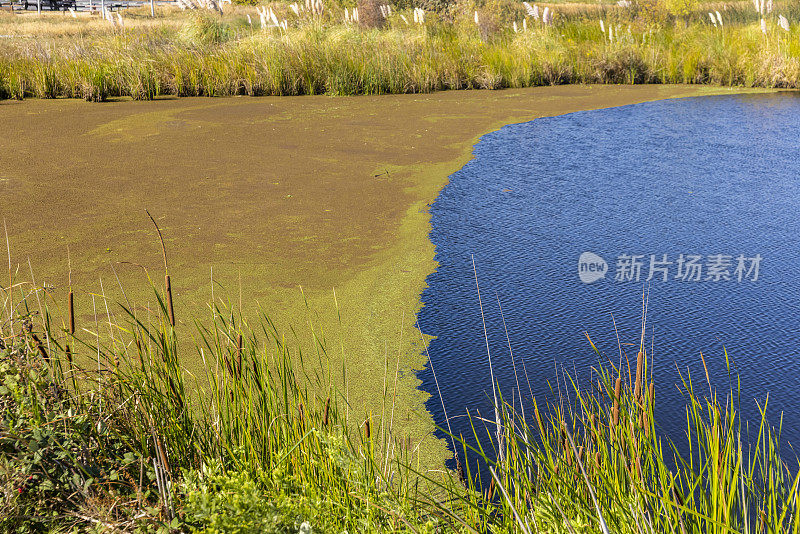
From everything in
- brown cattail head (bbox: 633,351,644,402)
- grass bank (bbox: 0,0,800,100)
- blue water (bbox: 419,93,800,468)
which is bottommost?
blue water (bbox: 419,93,800,468)

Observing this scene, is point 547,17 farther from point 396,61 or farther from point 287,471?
point 287,471

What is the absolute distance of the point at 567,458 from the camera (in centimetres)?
126

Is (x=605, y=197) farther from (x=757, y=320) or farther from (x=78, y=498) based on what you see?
(x=78, y=498)

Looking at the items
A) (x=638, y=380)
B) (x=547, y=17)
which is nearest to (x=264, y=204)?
(x=638, y=380)

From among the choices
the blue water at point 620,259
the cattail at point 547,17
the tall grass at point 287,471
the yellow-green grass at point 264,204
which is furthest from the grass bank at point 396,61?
the tall grass at point 287,471

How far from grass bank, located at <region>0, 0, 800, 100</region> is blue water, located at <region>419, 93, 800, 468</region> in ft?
8.29

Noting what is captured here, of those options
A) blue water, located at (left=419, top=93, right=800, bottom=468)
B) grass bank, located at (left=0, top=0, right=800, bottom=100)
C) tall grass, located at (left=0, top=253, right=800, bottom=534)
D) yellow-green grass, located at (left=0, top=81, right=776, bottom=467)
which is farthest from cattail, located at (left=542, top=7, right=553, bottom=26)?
tall grass, located at (left=0, top=253, right=800, bottom=534)

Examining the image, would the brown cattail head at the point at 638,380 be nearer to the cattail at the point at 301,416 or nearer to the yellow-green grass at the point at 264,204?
the yellow-green grass at the point at 264,204

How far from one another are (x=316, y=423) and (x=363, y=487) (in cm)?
17

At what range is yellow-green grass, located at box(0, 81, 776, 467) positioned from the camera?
2.63 metres

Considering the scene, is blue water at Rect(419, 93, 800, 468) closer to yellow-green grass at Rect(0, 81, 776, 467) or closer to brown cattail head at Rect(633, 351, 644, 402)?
yellow-green grass at Rect(0, 81, 776, 467)

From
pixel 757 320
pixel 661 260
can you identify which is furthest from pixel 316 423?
pixel 661 260

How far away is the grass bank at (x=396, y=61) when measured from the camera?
7367 millimetres

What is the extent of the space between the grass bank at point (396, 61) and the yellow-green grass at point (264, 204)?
44cm
